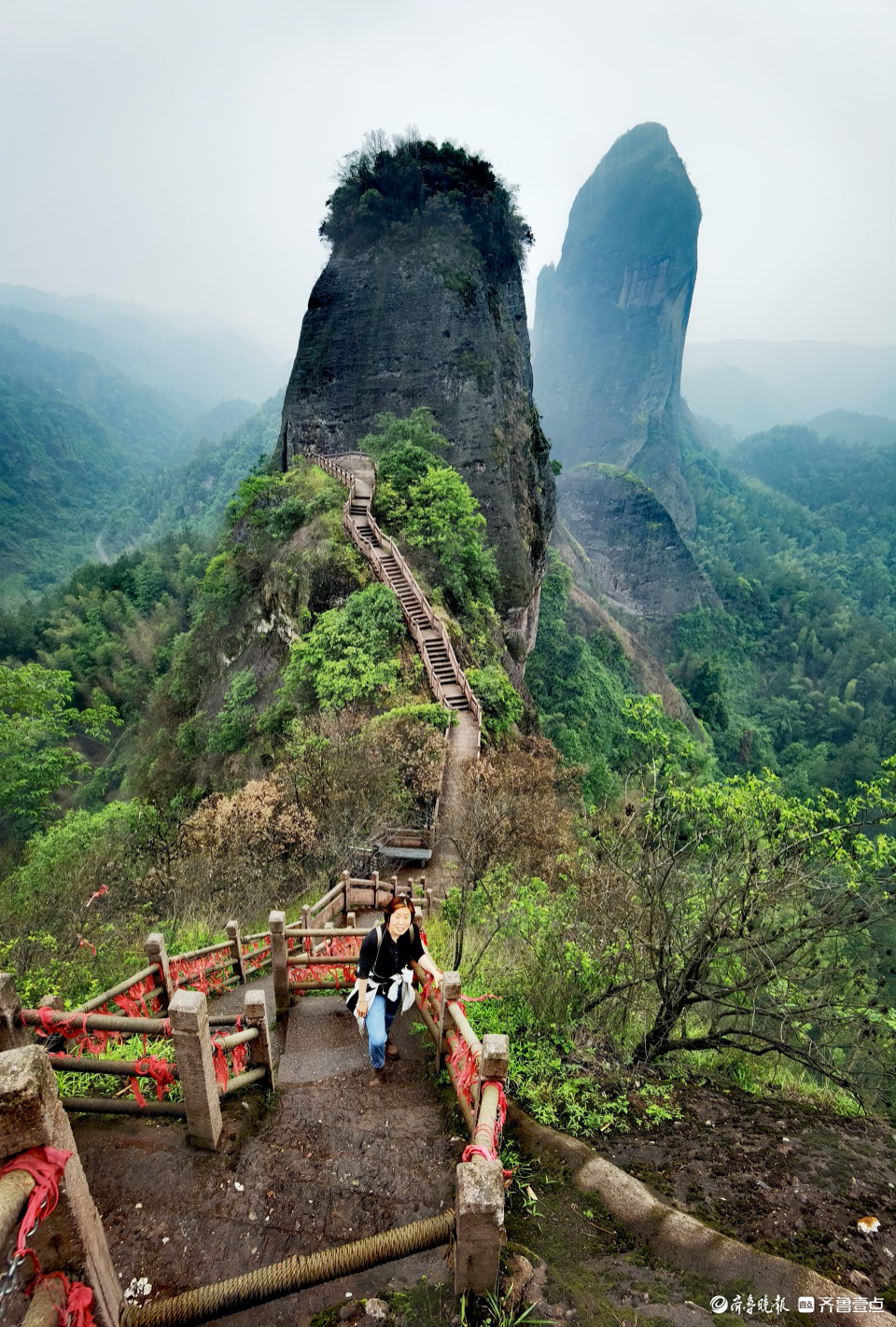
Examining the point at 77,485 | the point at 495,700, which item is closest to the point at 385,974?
the point at 495,700

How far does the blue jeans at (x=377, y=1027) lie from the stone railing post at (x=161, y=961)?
1932 mm

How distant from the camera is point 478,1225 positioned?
287cm

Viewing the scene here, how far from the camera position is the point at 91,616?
39.5 metres

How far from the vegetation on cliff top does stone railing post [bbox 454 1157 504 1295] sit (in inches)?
1400

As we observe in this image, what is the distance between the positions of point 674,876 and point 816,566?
96222 mm

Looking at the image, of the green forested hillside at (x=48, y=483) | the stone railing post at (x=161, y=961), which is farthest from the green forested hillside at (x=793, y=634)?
the green forested hillside at (x=48, y=483)

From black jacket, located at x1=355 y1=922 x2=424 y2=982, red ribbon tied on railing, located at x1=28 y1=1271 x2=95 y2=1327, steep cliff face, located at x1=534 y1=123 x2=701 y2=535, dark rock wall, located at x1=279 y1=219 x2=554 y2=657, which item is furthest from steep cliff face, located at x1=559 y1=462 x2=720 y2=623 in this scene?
red ribbon tied on railing, located at x1=28 y1=1271 x2=95 y2=1327

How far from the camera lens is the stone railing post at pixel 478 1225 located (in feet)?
9.37

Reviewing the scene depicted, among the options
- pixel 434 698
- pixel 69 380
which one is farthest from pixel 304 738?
pixel 69 380

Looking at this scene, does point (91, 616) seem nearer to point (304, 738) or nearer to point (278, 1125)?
point (304, 738)

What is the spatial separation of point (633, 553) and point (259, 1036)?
233ft

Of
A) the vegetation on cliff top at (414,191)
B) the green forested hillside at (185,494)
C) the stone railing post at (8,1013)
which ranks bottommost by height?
the stone railing post at (8,1013)

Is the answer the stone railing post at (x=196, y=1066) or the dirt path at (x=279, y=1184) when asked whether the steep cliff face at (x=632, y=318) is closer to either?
the dirt path at (x=279, y=1184)

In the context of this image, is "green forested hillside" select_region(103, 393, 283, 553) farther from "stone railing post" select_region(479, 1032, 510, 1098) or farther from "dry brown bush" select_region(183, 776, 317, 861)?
"stone railing post" select_region(479, 1032, 510, 1098)
